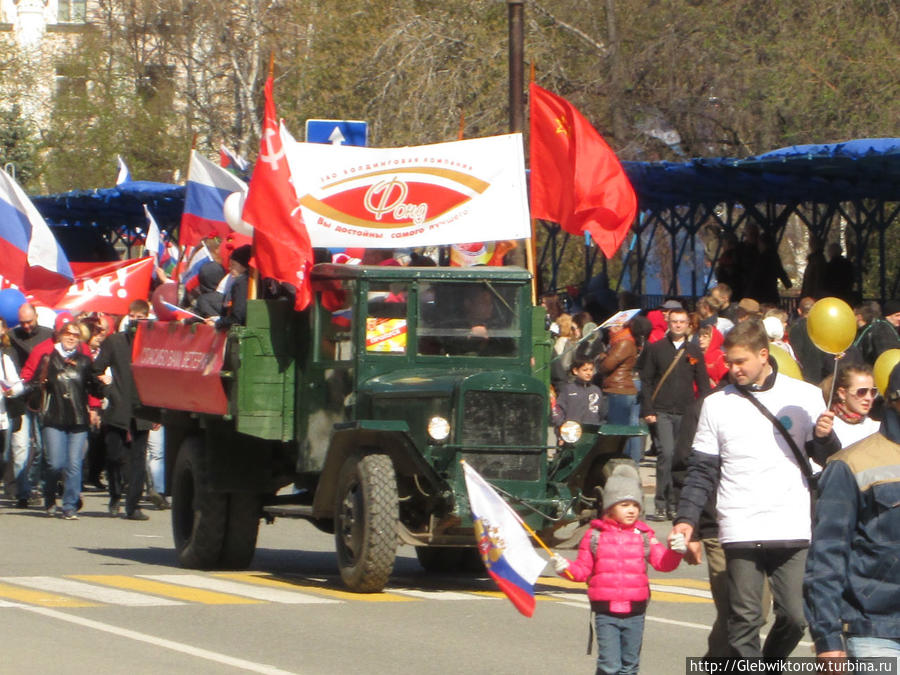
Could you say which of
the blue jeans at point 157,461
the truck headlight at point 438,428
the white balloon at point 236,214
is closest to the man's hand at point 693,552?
the truck headlight at point 438,428

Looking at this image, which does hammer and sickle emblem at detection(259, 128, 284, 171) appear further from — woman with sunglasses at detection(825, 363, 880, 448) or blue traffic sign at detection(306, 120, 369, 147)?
woman with sunglasses at detection(825, 363, 880, 448)

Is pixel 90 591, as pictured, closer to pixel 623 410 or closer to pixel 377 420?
pixel 377 420

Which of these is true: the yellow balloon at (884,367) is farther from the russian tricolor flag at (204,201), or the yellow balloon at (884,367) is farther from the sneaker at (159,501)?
the sneaker at (159,501)

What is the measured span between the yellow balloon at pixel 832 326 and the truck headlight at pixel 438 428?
2.42m

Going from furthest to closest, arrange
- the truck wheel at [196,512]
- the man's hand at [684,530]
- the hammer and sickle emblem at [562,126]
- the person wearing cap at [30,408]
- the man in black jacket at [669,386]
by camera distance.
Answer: the person wearing cap at [30,408], the man in black jacket at [669,386], the hammer and sickle emblem at [562,126], the truck wheel at [196,512], the man's hand at [684,530]

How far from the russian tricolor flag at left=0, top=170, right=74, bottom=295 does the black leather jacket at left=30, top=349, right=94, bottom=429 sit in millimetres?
1810

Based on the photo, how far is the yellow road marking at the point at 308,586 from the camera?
11359 mm

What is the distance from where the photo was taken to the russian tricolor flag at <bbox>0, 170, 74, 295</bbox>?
18.7 metres

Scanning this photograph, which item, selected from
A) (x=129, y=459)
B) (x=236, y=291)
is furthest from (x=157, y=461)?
(x=236, y=291)

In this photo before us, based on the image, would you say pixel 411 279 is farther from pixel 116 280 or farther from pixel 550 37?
pixel 550 37

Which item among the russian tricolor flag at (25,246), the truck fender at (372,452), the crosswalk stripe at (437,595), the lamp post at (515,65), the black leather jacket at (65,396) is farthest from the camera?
the lamp post at (515,65)

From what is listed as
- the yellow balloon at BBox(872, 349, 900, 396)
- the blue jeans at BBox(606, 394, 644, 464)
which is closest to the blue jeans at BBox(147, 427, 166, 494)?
the blue jeans at BBox(606, 394, 644, 464)

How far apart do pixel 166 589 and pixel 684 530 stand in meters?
5.43

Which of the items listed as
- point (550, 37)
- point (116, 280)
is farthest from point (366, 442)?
point (550, 37)
